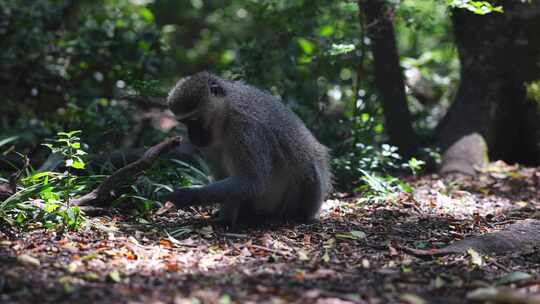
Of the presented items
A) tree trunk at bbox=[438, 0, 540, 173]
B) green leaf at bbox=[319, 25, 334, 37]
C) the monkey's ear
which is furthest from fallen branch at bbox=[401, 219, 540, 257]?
green leaf at bbox=[319, 25, 334, 37]

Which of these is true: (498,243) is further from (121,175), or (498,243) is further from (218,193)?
(121,175)

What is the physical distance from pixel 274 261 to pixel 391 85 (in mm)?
4063

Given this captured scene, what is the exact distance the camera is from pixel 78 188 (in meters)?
5.35

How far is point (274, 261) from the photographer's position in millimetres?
4160

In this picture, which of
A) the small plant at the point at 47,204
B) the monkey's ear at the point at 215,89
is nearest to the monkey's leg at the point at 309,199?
the monkey's ear at the point at 215,89

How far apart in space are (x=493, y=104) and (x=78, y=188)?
5.25 meters

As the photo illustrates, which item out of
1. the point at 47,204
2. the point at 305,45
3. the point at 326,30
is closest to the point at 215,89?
the point at 47,204

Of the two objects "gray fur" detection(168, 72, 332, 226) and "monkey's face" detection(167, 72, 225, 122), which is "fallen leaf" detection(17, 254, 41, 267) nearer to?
"gray fur" detection(168, 72, 332, 226)

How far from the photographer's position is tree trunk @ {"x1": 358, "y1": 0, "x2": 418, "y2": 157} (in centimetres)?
743

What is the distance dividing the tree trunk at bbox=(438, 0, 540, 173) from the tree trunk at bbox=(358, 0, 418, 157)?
1.90 feet

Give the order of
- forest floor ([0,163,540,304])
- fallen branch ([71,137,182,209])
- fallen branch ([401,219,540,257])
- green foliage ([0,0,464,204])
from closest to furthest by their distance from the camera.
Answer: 1. forest floor ([0,163,540,304])
2. fallen branch ([401,219,540,257])
3. fallen branch ([71,137,182,209])
4. green foliage ([0,0,464,204])

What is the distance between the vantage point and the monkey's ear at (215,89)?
502 centimetres

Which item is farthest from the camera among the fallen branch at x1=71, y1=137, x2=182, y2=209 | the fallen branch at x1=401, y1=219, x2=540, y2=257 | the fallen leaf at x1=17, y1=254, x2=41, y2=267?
the fallen branch at x1=71, y1=137, x2=182, y2=209

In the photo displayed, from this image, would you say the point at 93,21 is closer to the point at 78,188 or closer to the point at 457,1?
the point at 78,188
